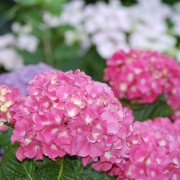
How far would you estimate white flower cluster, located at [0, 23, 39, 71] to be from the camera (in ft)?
10.7

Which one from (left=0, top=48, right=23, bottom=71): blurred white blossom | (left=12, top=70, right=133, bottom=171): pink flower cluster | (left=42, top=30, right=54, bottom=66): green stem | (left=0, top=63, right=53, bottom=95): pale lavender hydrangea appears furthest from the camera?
(left=0, top=48, right=23, bottom=71): blurred white blossom

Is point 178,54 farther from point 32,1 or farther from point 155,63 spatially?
point 155,63

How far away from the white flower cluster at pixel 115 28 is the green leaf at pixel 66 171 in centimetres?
178

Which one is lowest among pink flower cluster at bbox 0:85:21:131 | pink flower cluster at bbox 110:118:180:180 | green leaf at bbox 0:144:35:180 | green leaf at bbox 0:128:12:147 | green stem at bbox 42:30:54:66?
green stem at bbox 42:30:54:66

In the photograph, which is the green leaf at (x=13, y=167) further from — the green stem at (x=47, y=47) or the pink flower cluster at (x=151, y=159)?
the green stem at (x=47, y=47)

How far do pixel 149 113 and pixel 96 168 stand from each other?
2.44 feet

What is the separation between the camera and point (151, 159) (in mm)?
1447

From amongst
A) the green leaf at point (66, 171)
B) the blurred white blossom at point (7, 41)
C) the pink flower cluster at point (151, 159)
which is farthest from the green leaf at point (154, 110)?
the blurred white blossom at point (7, 41)

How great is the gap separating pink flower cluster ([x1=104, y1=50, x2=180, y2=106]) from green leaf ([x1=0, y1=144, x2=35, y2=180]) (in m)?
0.70

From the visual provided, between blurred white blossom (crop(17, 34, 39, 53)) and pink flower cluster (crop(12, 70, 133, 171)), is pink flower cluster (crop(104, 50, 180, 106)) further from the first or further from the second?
blurred white blossom (crop(17, 34, 39, 53))

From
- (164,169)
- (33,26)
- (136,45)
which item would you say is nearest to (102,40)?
(136,45)

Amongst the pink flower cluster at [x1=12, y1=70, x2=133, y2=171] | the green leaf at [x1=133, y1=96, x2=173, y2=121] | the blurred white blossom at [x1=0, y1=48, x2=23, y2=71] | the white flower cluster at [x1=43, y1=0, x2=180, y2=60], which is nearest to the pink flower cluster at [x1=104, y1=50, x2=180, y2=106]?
the green leaf at [x1=133, y1=96, x2=173, y2=121]

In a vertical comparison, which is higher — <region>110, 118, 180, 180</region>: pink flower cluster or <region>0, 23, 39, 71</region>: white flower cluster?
<region>110, 118, 180, 180</region>: pink flower cluster

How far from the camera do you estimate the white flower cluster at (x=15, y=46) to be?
3.27 m
